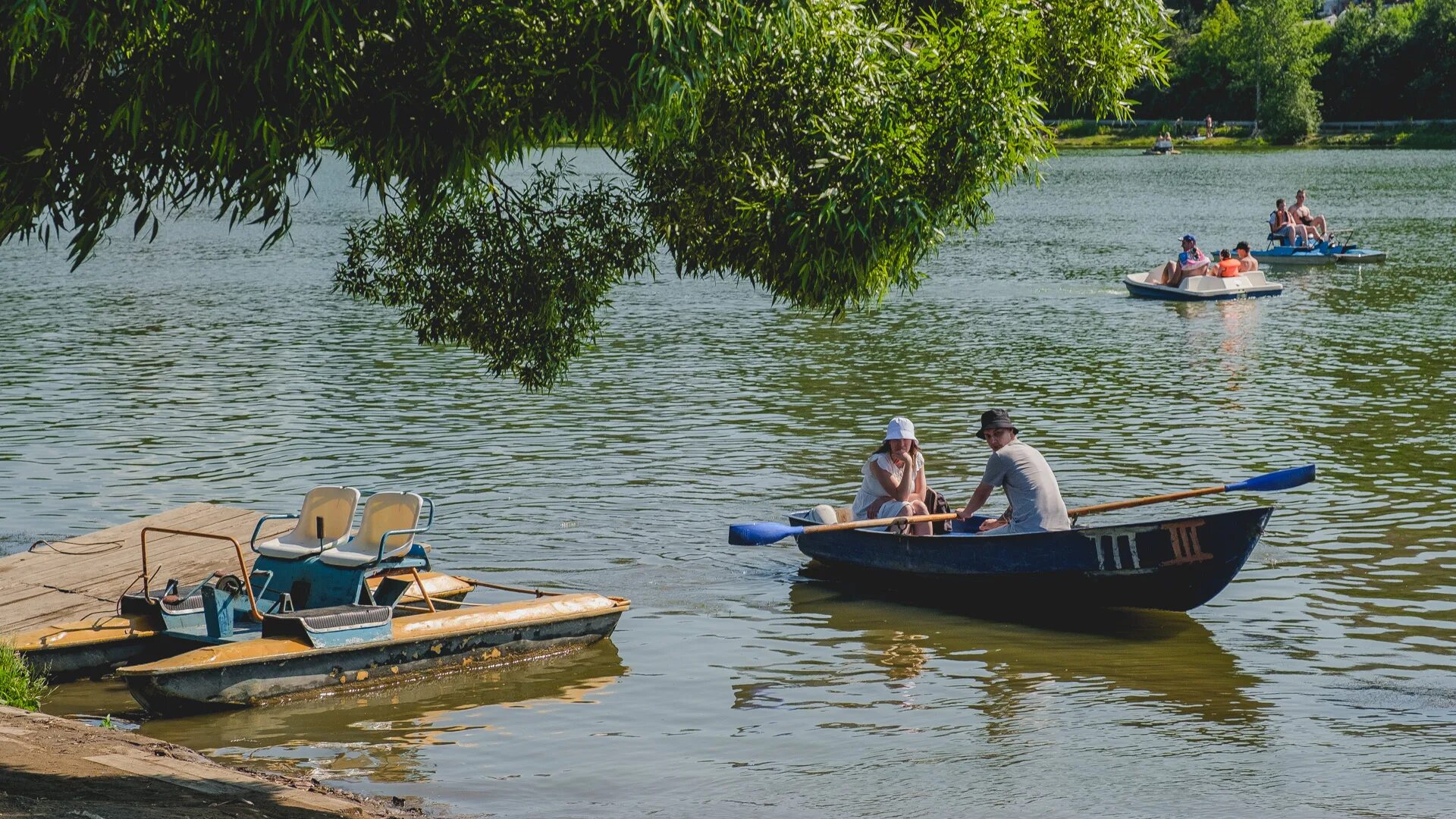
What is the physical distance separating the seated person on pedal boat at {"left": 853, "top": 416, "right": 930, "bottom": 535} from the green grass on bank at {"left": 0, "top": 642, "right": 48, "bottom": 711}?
7.68 m

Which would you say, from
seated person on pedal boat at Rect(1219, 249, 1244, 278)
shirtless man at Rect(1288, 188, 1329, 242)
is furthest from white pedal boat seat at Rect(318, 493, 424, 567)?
shirtless man at Rect(1288, 188, 1329, 242)

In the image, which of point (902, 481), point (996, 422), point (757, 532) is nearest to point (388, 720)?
point (757, 532)

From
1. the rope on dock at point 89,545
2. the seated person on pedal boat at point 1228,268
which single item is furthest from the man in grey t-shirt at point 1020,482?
the seated person on pedal boat at point 1228,268

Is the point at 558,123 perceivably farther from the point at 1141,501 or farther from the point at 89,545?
the point at 89,545

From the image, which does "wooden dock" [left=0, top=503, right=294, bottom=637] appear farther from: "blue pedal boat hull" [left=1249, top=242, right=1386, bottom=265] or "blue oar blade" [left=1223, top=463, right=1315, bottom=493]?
"blue pedal boat hull" [left=1249, top=242, right=1386, bottom=265]

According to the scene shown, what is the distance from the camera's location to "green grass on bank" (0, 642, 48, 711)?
11.9m

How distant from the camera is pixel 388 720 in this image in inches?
507

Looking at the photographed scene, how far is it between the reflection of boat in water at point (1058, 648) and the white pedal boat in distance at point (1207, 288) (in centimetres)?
2816

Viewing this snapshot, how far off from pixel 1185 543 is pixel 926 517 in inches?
95.7

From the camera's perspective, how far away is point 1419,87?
4906 inches

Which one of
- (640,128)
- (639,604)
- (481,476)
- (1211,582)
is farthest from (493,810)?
(481,476)

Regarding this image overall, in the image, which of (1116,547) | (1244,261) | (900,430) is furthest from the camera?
(1244,261)

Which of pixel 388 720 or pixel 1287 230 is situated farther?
pixel 1287 230

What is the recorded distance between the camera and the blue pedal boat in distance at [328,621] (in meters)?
12.7
